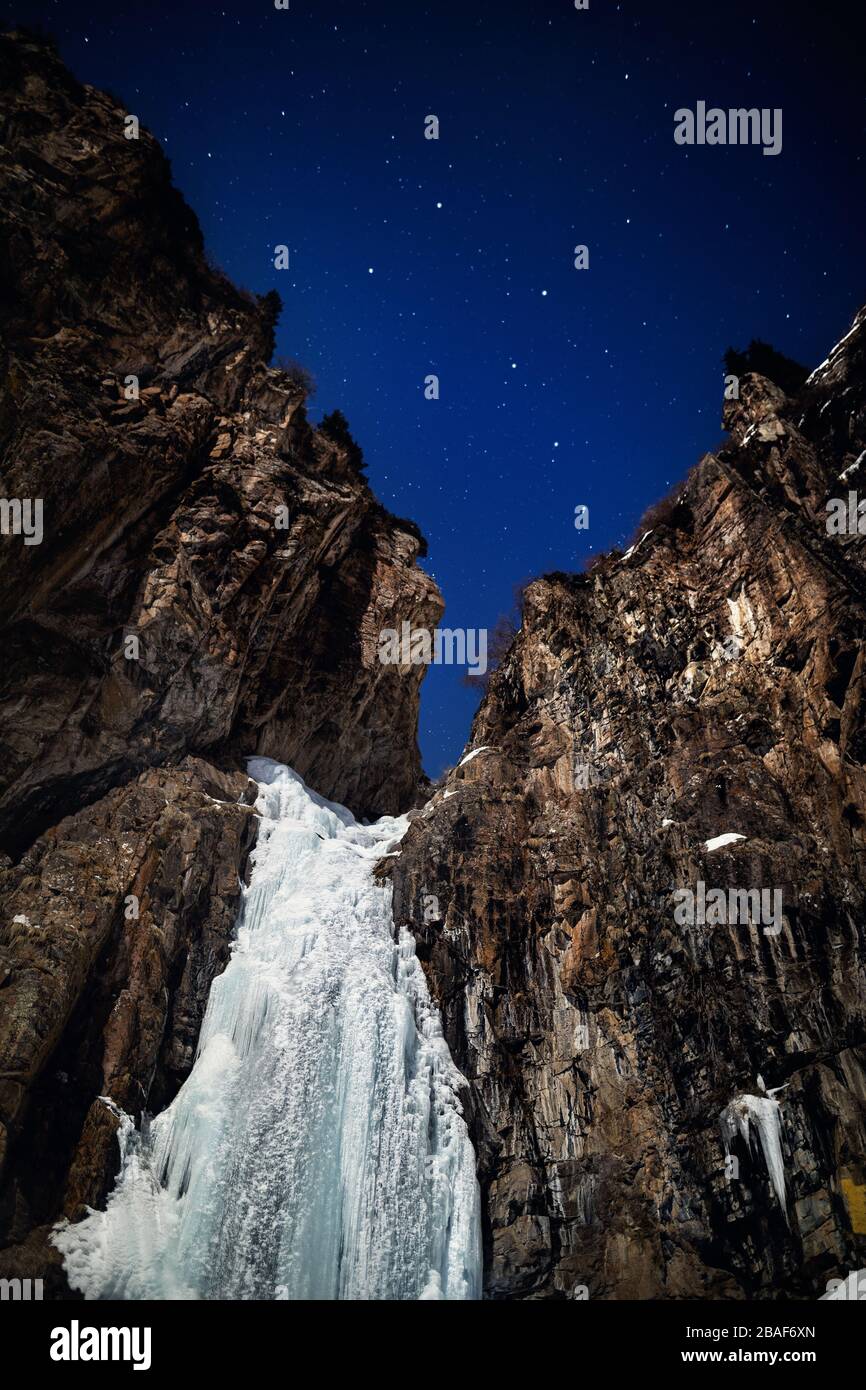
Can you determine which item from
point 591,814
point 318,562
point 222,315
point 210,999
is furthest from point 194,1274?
point 222,315

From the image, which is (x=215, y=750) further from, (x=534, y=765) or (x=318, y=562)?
(x=534, y=765)

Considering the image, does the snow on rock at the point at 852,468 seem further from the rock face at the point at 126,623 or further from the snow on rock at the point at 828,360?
the rock face at the point at 126,623

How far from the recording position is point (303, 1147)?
50.7 feet

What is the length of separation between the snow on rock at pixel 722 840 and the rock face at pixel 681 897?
0.10 metres

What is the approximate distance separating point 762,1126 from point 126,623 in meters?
16.9

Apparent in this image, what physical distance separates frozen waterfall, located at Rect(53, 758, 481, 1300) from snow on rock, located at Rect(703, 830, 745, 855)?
7009mm

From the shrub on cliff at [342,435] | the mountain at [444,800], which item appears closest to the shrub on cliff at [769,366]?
the mountain at [444,800]

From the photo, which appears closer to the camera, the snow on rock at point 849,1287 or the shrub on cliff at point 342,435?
the snow on rock at point 849,1287

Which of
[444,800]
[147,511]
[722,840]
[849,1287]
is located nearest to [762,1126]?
[849,1287]

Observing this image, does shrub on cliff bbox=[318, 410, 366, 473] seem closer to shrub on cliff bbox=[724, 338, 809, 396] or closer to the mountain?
the mountain

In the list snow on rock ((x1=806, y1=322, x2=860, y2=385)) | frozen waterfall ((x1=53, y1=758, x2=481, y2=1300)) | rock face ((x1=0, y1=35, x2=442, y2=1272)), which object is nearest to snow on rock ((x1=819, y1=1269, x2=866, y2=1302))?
frozen waterfall ((x1=53, y1=758, x2=481, y2=1300))

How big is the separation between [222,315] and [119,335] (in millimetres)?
4093

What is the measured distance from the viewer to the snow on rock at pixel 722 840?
18.0 m

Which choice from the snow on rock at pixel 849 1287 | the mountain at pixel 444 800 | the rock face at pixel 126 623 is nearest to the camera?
the snow on rock at pixel 849 1287
